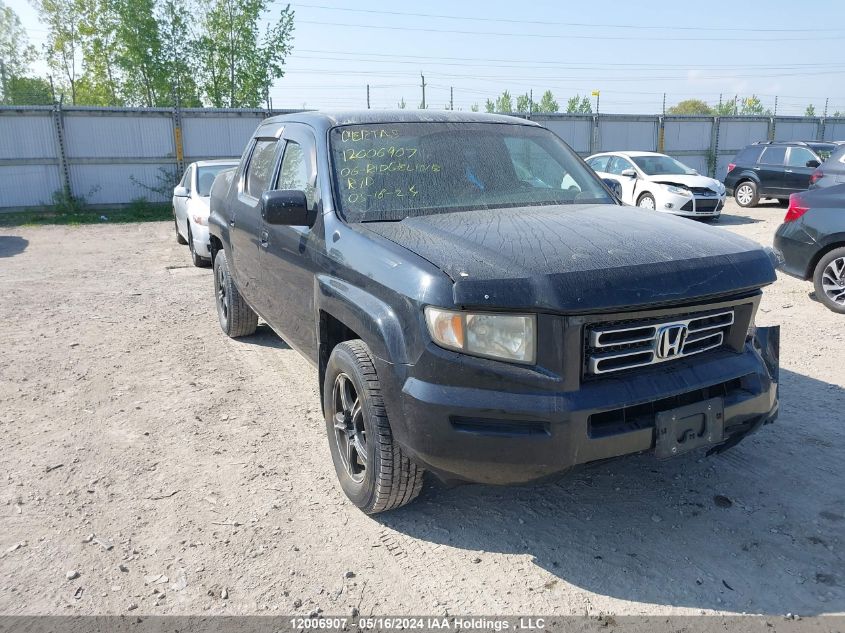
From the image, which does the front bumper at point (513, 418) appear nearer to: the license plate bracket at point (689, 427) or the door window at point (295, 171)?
the license plate bracket at point (689, 427)

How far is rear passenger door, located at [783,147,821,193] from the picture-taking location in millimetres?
16312

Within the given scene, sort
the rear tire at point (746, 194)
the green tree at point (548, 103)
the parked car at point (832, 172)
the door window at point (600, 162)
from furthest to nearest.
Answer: the green tree at point (548, 103) < the rear tire at point (746, 194) < the door window at point (600, 162) < the parked car at point (832, 172)

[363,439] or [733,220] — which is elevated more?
[363,439]

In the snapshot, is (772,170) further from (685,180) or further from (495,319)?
(495,319)

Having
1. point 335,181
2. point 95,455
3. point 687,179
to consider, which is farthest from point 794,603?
point 687,179

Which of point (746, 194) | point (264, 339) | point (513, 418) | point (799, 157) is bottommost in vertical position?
point (264, 339)

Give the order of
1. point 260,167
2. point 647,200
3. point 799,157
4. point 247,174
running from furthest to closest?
point 799,157, point 647,200, point 247,174, point 260,167

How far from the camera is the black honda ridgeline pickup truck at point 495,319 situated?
258 cm

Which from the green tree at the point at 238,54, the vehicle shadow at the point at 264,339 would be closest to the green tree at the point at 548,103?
the green tree at the point at 238,54

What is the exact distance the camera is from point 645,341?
272 cm

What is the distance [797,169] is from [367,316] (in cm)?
1681

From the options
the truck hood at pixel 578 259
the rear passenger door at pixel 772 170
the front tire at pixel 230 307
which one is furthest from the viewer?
the rear passenger door at pixel 772 170

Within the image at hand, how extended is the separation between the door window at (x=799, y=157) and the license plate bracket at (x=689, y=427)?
16316mm

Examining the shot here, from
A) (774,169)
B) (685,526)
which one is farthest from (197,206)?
(774,169)
